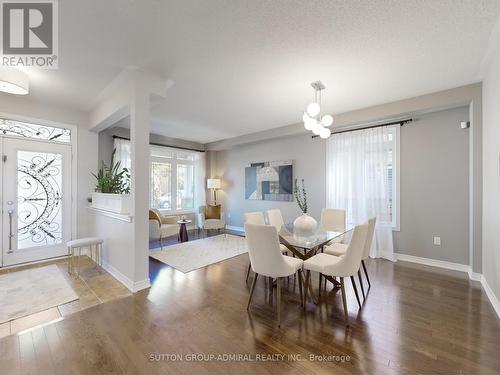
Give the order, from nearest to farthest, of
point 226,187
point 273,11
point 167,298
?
point 273,11 < point 167,298 < point 226,187

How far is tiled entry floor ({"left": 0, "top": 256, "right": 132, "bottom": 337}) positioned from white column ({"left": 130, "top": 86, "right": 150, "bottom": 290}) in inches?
13.9

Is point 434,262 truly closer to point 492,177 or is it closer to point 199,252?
point 492,177

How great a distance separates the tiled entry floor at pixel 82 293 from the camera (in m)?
2.12

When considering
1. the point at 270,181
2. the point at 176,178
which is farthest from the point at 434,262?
the point at 176,178

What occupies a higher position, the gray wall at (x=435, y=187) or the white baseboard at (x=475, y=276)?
the gray wall at (x=435, y=187)

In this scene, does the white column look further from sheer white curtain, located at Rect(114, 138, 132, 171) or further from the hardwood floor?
sheer white curtain, located at Rect(114, 138, 132, 171)

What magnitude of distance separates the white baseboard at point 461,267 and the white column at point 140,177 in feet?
12.7

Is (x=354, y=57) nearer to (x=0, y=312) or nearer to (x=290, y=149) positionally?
(x=290, y=149)

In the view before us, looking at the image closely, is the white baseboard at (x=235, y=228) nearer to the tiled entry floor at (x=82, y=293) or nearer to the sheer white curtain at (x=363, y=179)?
the sheer white curtain at (x=363, y=179)

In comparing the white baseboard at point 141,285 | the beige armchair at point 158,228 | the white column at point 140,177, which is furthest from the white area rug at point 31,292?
the beige armchair at point 158,228

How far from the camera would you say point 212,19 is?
189 cm

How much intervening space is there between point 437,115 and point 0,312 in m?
6.22

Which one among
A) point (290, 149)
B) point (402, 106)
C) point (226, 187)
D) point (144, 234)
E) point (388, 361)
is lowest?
point (388, 361)

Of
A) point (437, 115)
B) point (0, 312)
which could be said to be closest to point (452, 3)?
point (437, 115)
